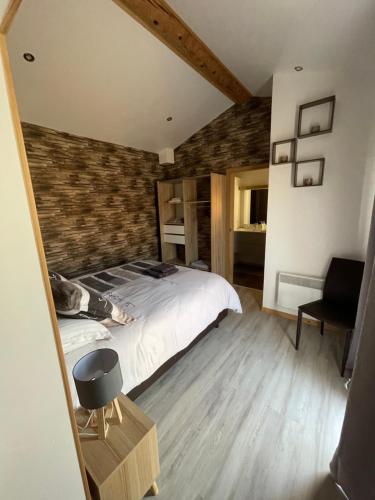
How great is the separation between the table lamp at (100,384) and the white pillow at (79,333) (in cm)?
31

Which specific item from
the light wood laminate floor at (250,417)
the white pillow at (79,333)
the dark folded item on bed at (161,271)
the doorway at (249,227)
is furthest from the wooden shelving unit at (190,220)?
the white pillow at (79,333)

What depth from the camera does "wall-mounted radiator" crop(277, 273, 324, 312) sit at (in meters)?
2.38

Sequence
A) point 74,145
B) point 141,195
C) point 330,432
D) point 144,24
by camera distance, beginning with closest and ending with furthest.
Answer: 1. point 330,432
2. point 144,24
3. point 74,145
4. point 141,195

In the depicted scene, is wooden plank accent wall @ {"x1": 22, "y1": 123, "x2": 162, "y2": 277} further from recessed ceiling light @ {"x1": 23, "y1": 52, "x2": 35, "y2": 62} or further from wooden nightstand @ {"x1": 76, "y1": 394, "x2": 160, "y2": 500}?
wooden nightstand @ {"x1": 76, "y1": 394, "x2": 160, "y2": 500}

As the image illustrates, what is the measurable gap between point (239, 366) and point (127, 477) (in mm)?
1257

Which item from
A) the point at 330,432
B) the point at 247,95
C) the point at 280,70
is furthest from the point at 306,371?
the point at 247,95

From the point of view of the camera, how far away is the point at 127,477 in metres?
0.93

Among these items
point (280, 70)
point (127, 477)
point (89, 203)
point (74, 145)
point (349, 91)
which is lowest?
point (127, 477)

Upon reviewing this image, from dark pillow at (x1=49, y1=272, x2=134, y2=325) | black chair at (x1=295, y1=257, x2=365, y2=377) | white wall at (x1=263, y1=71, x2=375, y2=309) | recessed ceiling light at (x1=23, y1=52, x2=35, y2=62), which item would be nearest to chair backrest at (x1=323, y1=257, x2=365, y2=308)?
black chair at (x1=295, y1=257, x2=365, y2=377)

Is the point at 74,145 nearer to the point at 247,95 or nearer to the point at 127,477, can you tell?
the point at 247,95

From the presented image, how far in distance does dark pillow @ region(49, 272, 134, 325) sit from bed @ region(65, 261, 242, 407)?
9 cm

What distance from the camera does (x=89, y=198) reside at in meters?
2.96

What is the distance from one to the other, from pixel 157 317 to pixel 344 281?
1.85 m

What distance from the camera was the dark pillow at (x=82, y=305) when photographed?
4.39 ft
